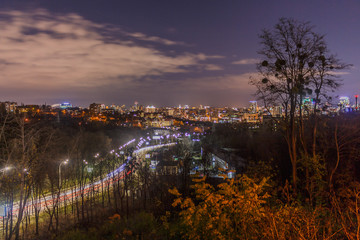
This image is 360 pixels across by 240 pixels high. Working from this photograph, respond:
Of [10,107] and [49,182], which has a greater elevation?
[10,107]

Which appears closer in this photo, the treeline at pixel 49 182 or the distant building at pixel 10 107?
the treeline at pixel 49 182

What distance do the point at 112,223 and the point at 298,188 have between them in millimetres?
8187

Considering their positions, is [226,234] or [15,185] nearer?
[226,234]

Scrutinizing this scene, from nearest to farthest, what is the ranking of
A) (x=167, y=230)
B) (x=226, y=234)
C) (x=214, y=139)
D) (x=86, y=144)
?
(x=226, y=234) < (x=167, y=230) < (x=86, y=144) < (x=214, y=139)

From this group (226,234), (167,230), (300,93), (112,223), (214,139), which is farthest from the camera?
(214,139)

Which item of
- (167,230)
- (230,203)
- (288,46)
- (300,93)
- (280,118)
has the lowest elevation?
(167,230)

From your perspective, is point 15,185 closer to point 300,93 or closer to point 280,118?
point 280,118

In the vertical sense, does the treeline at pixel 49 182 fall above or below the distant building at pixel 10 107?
below

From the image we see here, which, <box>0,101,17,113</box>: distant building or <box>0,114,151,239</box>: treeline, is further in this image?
<box>0,101,17,113</box>: distant building

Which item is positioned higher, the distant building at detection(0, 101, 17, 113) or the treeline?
the distant building at detection(0, 101, 17, 113)

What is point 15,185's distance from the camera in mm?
12938

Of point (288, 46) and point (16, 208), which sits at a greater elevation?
point (288, 46)

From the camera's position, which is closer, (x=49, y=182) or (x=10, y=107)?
(x=10, y=107)

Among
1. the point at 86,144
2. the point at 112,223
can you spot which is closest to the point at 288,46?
the point at 112,223
